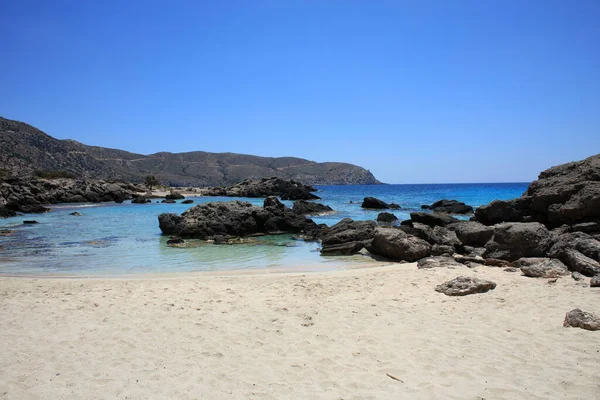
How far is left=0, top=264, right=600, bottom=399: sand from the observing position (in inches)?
181

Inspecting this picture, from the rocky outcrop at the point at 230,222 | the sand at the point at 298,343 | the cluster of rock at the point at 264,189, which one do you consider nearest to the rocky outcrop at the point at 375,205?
the rocky outcrop at the point at 230,222

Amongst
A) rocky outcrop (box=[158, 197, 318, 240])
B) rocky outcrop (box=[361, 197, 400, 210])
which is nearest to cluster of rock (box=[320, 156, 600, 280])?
rocky outcrop (box=[158, 197, 318, 240])

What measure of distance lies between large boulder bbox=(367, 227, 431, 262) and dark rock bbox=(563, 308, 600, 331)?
7.40m

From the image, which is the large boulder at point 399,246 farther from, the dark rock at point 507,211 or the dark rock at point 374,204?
the dark rock at point 374,204

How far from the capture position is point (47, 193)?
4972 centimetres

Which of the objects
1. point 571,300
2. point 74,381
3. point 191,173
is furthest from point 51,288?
point 191,173

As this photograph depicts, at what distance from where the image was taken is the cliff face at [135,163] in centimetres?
8600

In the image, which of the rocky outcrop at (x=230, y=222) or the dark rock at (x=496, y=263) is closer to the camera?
the dark rock at (x=496, y=263)

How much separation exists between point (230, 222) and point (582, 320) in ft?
57.5

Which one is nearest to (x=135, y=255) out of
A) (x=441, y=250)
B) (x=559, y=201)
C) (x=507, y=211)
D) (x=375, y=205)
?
(x=441, y=250)

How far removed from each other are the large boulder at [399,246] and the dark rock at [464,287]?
4.93 m

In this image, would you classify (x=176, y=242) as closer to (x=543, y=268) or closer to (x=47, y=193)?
(x=543, y=268)

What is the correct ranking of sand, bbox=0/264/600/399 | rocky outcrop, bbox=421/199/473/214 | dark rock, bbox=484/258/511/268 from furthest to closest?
rocky outcrop, bbox=421/199/473/214, dark rock, bbox=484/258/511/268, sand, bbox=0/264/600/399

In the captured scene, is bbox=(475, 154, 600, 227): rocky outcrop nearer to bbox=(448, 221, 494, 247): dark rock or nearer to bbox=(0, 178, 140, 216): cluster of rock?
bbox=(448, 221, 494, 247): dark rock
